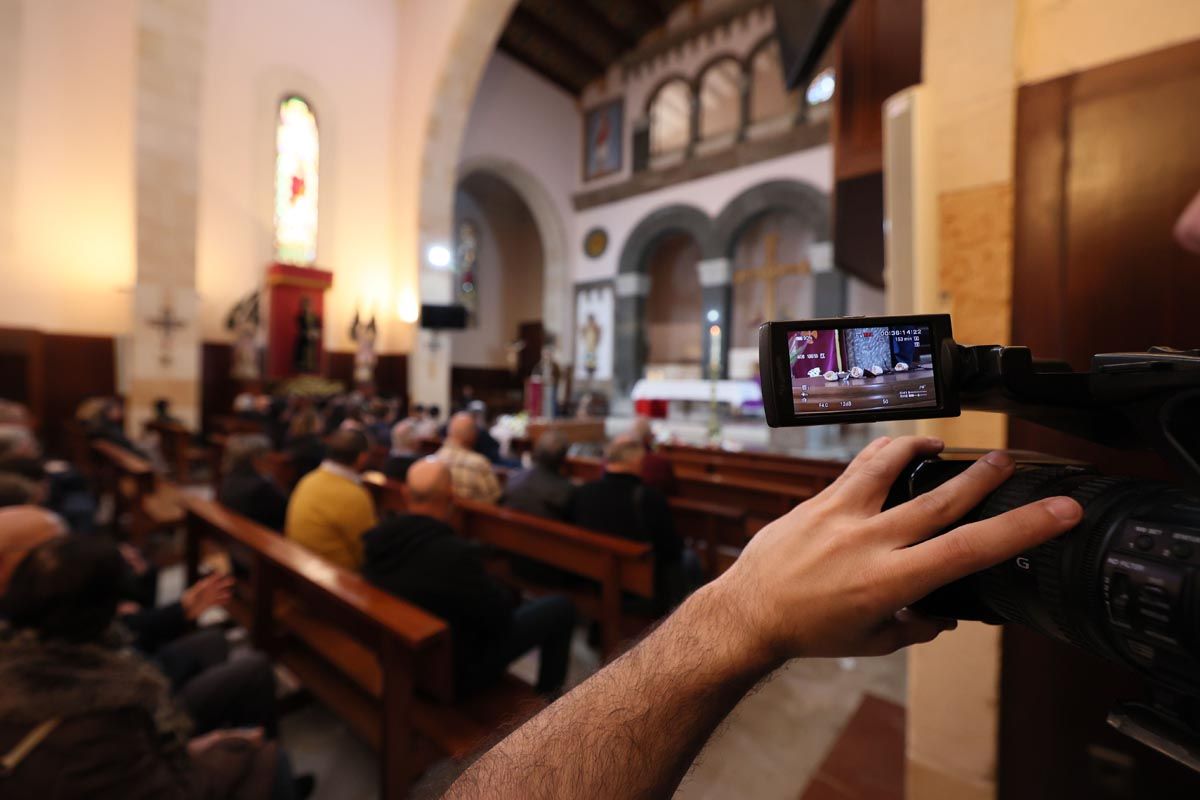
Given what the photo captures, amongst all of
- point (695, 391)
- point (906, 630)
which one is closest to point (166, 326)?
point (695, 391)

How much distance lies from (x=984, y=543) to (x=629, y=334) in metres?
11.5

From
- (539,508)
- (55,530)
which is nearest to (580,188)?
(539,508)

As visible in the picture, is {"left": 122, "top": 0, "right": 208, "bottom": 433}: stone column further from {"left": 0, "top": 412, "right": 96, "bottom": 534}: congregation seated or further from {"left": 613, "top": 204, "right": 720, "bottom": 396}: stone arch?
{"left": 613, "top": 204, "right": 720, "bottom": 396}: stone arch

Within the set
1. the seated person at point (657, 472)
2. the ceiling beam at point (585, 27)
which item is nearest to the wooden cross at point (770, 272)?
the ceiling beam at point (585, 27)

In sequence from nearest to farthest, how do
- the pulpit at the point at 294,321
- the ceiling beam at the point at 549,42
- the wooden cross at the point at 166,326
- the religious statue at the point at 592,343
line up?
1. the wooden cross at the point at 166,326
2. the pulpit at the point at 294,321
3. the ceiling beam at the point at 549,42
4. the religious statue at the point at 592,343

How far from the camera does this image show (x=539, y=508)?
2836 mm

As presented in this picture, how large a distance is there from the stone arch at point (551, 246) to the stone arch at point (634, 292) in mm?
1472

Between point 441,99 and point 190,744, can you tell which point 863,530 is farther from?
point 441,99

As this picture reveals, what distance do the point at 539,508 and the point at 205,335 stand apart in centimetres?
758

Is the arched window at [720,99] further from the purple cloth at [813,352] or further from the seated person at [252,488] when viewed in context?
the purple cloth at [813,352]

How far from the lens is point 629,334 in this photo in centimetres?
1191

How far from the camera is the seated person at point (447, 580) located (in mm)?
1777

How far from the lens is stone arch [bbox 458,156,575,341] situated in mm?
12820

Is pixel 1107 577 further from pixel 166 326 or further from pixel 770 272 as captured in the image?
pixel 770 272
